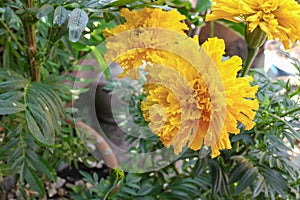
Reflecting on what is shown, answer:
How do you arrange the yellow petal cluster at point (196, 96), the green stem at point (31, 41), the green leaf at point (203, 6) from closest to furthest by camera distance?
the yellow petal cluster at point (196, 96), the green stem at point (31, 41), the green leaf at point (203, 6)

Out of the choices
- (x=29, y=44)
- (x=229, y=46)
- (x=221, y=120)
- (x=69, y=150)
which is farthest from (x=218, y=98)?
(x=229, y=46)

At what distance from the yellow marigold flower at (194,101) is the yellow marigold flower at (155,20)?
0.05m

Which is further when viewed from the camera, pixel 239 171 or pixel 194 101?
pixel 239 171

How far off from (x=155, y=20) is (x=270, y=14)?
120mm

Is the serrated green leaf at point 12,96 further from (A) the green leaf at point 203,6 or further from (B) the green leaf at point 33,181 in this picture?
(A) the green leaf at point 203,6

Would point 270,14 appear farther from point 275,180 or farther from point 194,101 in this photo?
point 275,180

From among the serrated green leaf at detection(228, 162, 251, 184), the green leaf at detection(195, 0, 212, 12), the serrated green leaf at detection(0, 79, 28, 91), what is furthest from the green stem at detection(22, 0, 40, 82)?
the green leaf at detection(195, 0, 212, 12)

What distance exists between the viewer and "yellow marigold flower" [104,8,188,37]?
0.44 meters

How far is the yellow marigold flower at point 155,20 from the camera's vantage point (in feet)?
1.45

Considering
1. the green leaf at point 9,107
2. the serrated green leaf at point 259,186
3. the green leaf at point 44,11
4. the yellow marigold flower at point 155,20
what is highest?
the green leaf at point 44,11

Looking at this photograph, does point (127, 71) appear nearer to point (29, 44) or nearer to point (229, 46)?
point (29, 44)

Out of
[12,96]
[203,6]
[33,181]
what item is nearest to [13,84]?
[12,96]

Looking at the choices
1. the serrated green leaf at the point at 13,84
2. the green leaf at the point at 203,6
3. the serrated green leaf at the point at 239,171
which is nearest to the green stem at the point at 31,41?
the serrated green leaf at the point at 13,84

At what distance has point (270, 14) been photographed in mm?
413
